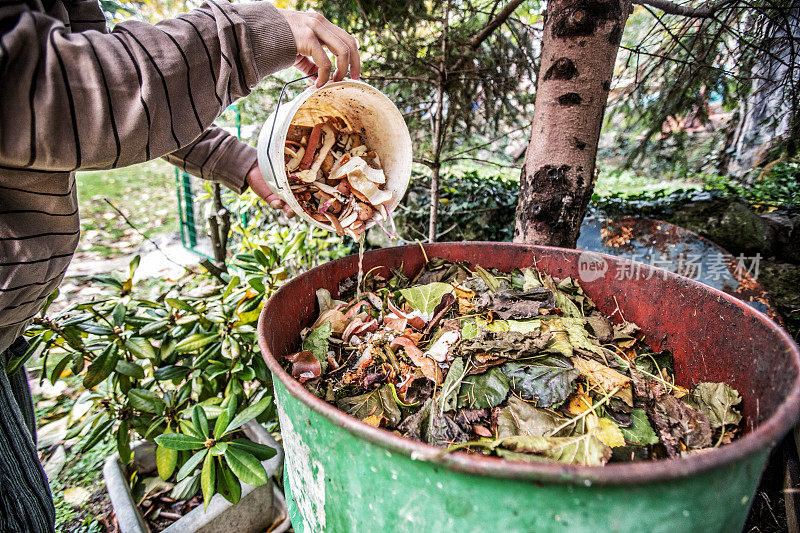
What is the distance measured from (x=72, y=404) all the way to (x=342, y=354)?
148 cm

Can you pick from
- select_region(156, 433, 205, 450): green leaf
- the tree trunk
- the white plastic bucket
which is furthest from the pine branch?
select_region(156, 433, 205, 450): green leaf

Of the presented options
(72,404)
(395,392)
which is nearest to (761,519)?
(395,392)

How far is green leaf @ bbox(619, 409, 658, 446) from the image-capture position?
966 mm

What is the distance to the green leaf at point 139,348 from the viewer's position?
162 centimetres

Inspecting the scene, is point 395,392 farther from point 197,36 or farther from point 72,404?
point 72,404

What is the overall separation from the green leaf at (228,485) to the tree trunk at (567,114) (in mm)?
1616

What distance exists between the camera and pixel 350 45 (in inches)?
49.9

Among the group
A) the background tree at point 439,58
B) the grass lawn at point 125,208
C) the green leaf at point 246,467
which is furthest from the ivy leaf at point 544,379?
the grass lawn at point 125,208

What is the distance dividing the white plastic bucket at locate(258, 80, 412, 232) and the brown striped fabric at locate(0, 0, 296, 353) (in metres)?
0.28

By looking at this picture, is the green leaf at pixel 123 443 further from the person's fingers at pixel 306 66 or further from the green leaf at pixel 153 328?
the person's fingers at pixel 306 66

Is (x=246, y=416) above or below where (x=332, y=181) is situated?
below

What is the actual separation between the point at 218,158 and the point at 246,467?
1.20m

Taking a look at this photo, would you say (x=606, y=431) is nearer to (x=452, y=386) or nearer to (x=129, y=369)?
(x=452, y=386)

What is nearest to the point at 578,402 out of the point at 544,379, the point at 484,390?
the point at 544,379
